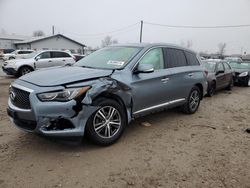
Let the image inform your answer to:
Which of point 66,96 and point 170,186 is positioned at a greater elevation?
point 66,96

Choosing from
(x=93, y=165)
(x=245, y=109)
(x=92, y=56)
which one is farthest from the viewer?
(x=245, y=109)

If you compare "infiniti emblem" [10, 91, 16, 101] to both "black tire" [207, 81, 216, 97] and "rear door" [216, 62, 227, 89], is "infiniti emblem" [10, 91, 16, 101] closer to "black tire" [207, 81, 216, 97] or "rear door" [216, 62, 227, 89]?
"black tire" [207, 81, 216, 97]

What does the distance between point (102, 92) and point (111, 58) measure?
1.21 meters

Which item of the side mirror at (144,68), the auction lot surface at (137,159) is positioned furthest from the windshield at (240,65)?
the side mirror at (144,68)

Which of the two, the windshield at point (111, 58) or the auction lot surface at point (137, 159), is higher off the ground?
the windshield at point (111, 58)

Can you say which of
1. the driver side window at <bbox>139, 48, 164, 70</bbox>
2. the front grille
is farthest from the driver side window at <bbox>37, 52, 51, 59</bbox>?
the front grille

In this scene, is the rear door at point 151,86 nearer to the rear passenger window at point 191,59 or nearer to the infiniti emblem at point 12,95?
the rear passenger window at point 191,59

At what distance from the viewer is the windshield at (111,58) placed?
4638 millimetres

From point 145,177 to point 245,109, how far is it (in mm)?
5580

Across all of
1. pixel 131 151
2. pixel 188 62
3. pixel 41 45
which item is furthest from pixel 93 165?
pixel 41 45

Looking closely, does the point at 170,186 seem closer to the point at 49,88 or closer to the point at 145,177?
the point at 145,177

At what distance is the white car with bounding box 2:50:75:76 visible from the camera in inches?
504

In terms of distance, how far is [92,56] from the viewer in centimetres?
545

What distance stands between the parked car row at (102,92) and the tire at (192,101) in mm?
315
